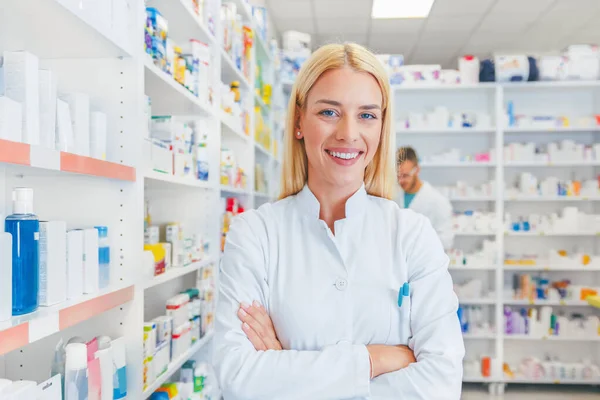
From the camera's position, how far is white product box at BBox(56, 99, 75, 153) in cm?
149

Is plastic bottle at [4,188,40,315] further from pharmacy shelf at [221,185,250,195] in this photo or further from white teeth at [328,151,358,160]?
pharmacy shelf at [221,185,250,195]

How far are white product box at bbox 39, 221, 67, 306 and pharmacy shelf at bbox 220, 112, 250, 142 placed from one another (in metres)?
1.79

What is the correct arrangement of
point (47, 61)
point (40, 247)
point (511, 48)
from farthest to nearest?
point (511, 48)
point (47, 61)
point (40, 247)

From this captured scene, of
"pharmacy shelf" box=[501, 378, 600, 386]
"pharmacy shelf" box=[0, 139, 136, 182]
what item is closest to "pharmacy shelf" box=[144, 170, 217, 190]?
"pharmacy shelf" box=[0, 139, 136, 182]

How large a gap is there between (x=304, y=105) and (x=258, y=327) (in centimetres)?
61

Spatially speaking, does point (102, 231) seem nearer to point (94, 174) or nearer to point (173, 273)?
point (94, 174)

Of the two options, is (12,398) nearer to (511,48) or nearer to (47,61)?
(47,61)

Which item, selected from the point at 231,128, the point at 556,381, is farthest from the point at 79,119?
the point at 556,381

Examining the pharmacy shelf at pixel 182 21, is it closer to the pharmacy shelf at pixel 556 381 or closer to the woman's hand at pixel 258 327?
the woman's hand at pixel 258 327

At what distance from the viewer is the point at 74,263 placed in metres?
1.52

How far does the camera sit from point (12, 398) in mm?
1151

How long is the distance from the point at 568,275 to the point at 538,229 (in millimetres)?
694

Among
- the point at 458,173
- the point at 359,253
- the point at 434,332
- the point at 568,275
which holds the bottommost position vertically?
the point at 568,275

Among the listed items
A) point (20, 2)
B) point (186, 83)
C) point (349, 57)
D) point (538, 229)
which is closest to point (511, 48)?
point (538, 229)
